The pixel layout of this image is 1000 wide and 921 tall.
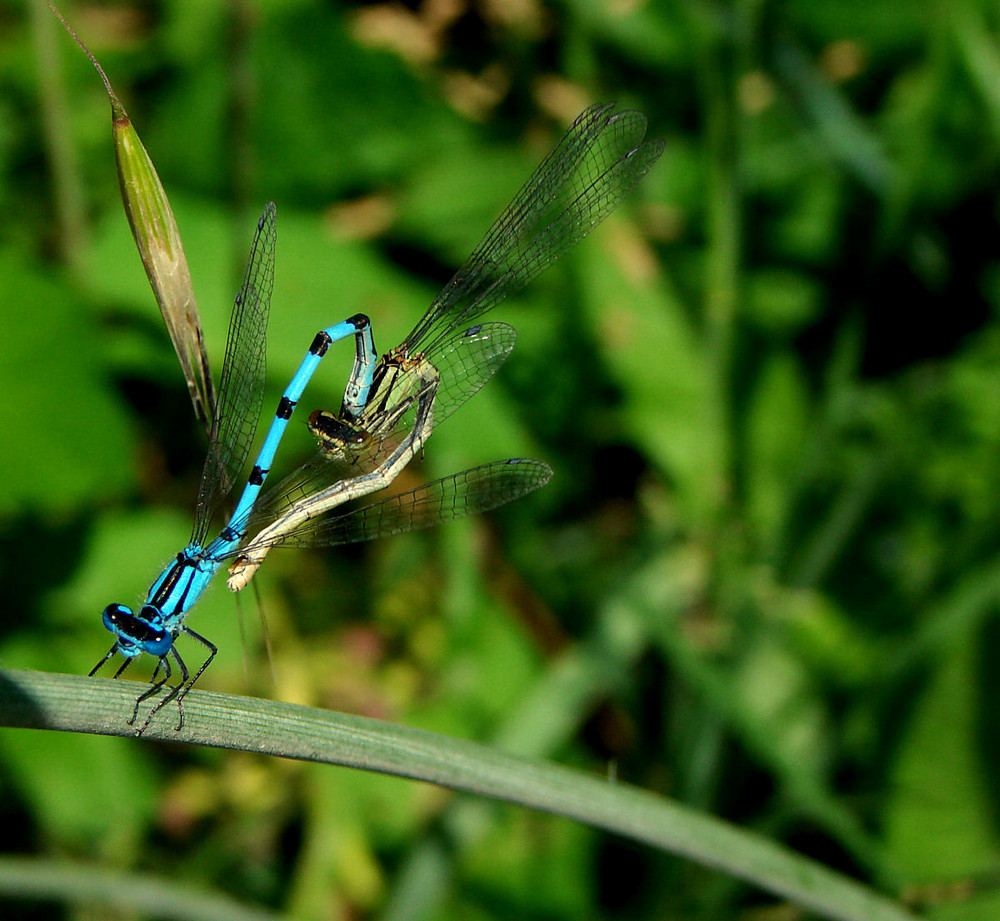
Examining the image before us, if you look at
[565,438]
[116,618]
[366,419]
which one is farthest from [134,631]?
[565,438]

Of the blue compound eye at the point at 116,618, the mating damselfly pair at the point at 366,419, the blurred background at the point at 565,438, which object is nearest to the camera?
the blue compound eye at the point at 116,618

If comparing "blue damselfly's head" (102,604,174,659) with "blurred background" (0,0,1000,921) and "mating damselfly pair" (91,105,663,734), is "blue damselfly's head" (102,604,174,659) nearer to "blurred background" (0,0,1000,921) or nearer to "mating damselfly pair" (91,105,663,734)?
"mating damselfly pair" (91,105,663,734)

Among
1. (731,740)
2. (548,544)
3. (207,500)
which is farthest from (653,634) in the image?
(207,500)

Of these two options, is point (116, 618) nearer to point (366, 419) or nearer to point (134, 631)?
point (134, 631)

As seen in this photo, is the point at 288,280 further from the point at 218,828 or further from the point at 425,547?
the point at 218,828

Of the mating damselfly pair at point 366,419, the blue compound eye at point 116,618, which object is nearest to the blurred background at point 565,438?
the mating damselfly pair at point 366,419

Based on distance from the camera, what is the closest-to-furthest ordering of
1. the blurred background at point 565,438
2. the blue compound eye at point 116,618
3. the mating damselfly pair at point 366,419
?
the blue compound eye at point 116,618, the mating damselfly pair at point 366,419, the blurred background at point 565,438

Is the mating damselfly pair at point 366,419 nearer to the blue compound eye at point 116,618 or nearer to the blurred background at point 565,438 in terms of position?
the blue compound eye at point 116,618
